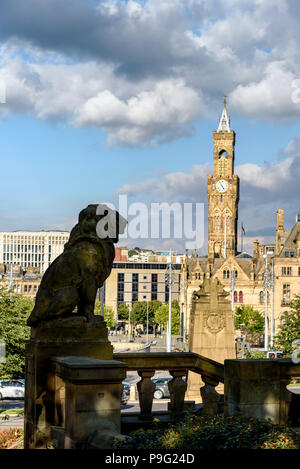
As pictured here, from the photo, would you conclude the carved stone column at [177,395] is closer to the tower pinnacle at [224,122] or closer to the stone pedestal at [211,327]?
the stone pedestal at [211,327]

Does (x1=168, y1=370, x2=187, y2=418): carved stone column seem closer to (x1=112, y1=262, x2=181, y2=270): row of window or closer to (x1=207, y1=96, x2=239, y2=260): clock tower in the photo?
(x1=207, y1=96, x2=239, y2=260): clock tower

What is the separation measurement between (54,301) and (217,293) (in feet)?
35.6

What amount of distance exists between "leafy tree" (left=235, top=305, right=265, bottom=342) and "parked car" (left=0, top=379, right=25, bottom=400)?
5828 cm

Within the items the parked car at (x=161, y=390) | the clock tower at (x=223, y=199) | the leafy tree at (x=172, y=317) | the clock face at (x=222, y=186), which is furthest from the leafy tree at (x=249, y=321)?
Result: the parked car at (x=161, y=390)

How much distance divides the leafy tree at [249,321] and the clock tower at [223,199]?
116 ft

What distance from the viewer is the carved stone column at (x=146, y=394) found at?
9062 mm

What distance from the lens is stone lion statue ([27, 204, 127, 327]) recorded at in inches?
341

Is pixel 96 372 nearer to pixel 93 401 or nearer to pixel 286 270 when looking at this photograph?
pixel 93 401

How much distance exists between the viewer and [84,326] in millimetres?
8672

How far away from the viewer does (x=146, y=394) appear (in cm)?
921

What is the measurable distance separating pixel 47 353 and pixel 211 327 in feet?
35.7

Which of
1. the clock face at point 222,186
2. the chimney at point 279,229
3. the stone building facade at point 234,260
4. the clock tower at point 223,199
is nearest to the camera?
the stone building facade at point 234,260

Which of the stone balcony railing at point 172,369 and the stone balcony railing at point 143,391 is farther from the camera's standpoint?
the stone balcony railing at point 172,369

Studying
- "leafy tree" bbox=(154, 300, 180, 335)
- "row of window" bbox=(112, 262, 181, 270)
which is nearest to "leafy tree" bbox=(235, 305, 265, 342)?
"leafy tree" bbox=(154, 300, 180, 335)
